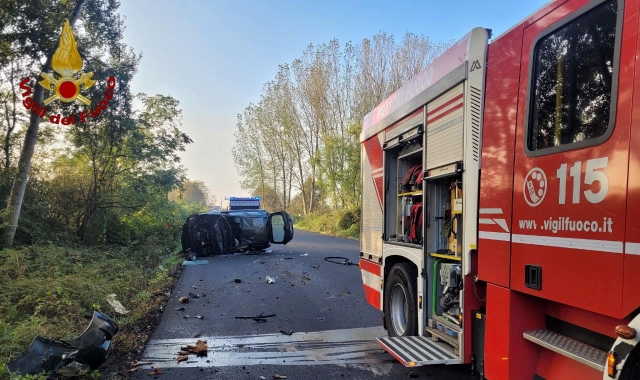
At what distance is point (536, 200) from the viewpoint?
278 centimetres

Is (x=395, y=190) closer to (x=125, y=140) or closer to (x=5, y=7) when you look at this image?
(x=5, y=7)

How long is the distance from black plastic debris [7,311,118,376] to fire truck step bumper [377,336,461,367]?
3.08 meters

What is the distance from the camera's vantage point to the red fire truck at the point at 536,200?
2246 millimetres

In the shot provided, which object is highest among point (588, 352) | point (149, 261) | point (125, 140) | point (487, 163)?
point (125, 140)

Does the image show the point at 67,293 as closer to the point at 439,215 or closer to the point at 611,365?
the point at 439,215

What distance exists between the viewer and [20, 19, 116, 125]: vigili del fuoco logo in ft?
38.3

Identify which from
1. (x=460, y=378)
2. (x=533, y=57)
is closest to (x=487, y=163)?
(x=533, y=57)

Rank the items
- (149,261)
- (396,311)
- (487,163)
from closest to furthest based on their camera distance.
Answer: (487,163) < (396,311) < (149,261)

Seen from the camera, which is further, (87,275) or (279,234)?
(279,234)

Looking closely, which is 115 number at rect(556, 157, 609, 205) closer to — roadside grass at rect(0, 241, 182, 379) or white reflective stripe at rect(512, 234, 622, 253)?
white reflective stripe at rect(512, 234, 622, 253)

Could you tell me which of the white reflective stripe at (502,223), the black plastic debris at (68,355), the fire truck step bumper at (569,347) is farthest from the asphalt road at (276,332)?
the white reflective stripe at (502,223)

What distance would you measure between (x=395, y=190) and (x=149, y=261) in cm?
1084

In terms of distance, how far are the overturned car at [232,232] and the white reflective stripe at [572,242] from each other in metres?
14.1

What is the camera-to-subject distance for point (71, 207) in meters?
14.1
